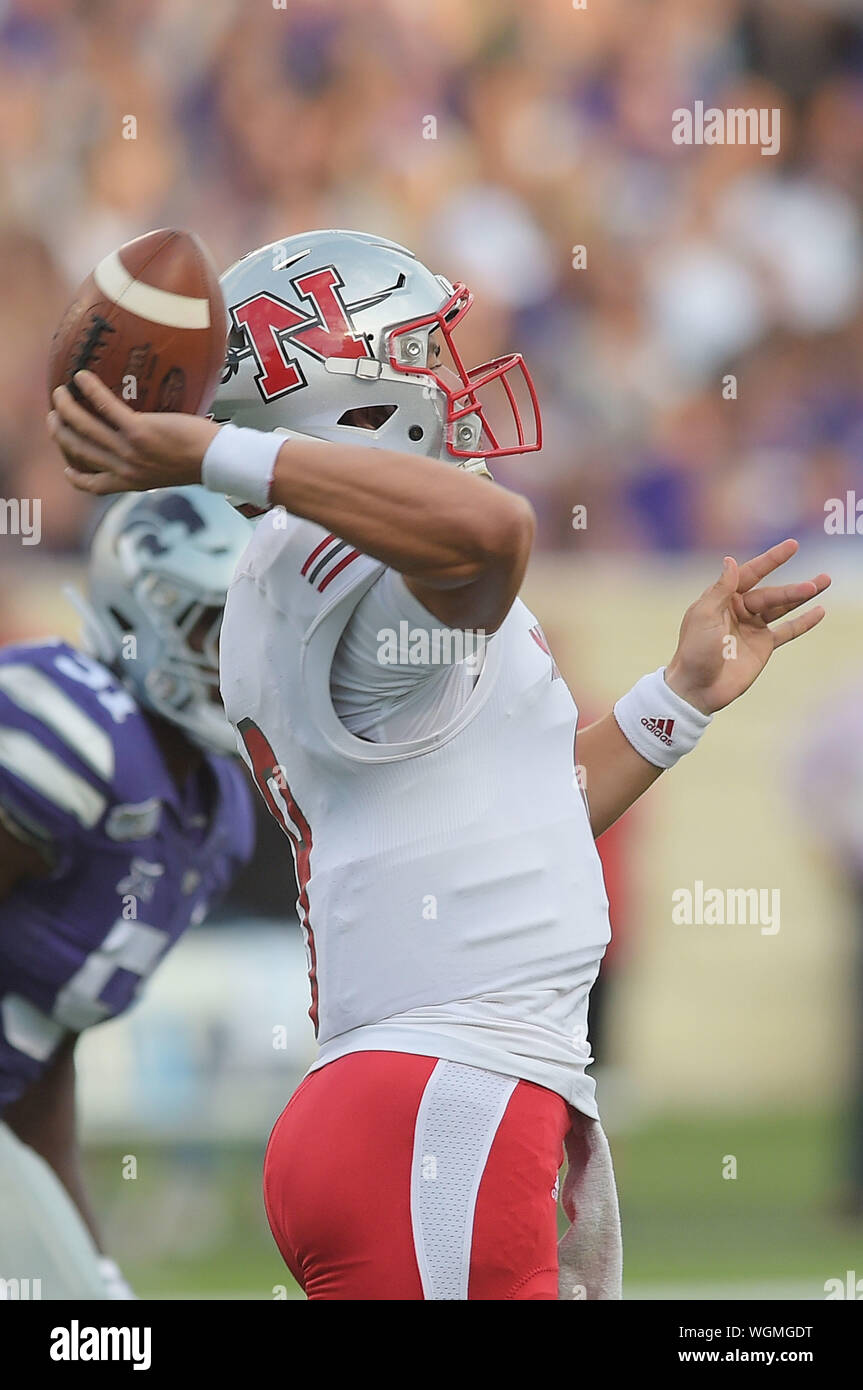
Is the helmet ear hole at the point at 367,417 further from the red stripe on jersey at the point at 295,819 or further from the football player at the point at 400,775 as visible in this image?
the red stripe on jersey at the point at 295,819

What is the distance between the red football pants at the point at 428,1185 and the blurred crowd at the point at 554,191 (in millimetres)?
4708

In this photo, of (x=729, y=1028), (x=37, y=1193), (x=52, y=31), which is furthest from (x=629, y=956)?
(x=52, y=31)

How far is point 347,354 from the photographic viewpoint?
2.21m

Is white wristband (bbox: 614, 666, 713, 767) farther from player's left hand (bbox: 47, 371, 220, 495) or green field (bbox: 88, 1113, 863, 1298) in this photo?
green field (bbox: 88, 1113, 863, 1298)

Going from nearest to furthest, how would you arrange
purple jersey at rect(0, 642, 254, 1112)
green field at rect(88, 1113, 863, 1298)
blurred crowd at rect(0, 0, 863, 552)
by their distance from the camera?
purple jersey at rect(0, 642, 254, 1112) → green field at rect(88, 1113, 863, 1298) → blurred crowd at rect(0, 0, 863, 552)

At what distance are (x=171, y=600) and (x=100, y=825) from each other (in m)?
0.48

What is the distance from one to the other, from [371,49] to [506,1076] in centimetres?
612

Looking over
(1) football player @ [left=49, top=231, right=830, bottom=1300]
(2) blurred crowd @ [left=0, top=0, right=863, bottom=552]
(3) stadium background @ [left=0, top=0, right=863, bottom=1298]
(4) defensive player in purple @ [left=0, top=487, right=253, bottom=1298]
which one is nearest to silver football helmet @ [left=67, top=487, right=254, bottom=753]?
(4) defensive player in purple @ [left=0, top=487, right=253, bottom=1298]

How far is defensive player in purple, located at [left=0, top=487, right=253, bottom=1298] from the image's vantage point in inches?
127

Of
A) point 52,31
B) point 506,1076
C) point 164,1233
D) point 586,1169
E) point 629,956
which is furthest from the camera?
point 52,31

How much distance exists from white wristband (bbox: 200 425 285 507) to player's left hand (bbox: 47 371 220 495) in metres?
0.02

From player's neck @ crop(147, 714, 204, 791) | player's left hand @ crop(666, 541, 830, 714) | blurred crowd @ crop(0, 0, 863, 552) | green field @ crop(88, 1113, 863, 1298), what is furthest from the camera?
blurred crowd @ crop(0, 0, 863, 552)

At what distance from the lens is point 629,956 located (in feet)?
19.2
